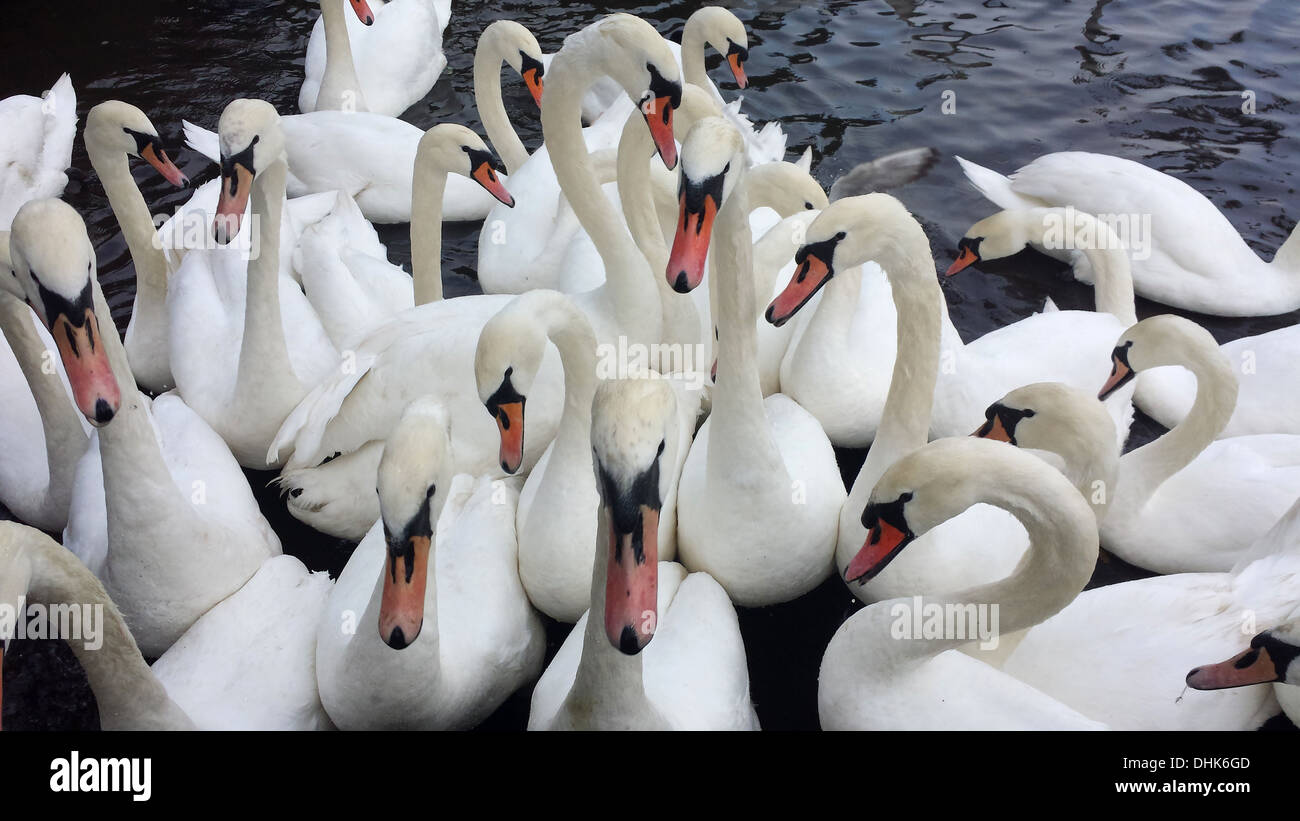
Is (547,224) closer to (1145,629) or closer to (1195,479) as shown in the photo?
(1195,479)

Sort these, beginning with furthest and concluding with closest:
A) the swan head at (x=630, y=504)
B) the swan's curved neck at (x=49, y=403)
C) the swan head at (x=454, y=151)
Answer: the swan head at (x=454, y=151)
the swan's curved neck at (x=49, y=403)
the swan head at (x=630, y=504)

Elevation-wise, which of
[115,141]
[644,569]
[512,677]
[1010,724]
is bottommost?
[512,677]

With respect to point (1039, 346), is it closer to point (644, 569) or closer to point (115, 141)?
point (644, 569)

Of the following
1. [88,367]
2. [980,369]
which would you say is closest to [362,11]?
[88,367]

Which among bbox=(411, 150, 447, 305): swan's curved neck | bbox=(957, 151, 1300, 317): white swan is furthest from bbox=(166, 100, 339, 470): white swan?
bbox=(957, 151, 1300, 317): white swan

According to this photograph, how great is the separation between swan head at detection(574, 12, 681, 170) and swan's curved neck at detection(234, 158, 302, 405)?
5.66ft

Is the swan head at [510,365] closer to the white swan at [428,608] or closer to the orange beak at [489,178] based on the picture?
the white swan at [428,608]

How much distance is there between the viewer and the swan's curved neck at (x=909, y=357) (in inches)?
187

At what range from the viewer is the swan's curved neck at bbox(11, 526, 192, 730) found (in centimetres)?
363

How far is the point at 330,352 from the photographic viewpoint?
6.03m

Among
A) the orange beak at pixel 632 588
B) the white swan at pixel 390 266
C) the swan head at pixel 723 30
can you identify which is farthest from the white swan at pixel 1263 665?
the swan head at pixel 723 30

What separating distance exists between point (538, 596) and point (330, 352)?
2.09 m

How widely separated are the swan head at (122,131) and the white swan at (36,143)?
1982mm

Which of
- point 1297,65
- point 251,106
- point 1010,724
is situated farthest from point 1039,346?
point 1297,65
